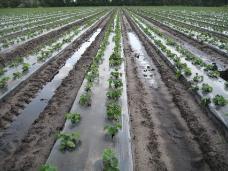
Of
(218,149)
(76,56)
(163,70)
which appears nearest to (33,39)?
(76,56)

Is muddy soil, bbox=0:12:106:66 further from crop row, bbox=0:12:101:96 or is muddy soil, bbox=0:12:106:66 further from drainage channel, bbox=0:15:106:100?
drainage channel, bbox=0:15:106:100

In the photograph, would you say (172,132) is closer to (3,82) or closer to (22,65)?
(3,82)

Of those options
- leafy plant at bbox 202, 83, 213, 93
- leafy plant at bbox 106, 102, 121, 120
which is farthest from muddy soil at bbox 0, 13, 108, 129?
leafy plant at bbox 202, 83, 213, 93

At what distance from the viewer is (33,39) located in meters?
16.2

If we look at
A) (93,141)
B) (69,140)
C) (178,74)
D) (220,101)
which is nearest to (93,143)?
(93,141)

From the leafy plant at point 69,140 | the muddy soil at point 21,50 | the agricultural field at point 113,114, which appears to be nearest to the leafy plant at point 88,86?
the agricultural field at point 113,114

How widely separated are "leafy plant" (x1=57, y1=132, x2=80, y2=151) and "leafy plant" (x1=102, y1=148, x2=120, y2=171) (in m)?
0.75

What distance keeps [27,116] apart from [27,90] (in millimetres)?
1529

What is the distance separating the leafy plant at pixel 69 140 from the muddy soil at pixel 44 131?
1.22 feet

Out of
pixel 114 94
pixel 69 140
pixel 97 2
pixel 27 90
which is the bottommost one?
pixel 27 90

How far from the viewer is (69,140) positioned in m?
5.23

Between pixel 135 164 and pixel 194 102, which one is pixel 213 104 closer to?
pixel 194 102

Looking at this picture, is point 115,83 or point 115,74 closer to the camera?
point 115,83

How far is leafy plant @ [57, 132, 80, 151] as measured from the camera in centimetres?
511
